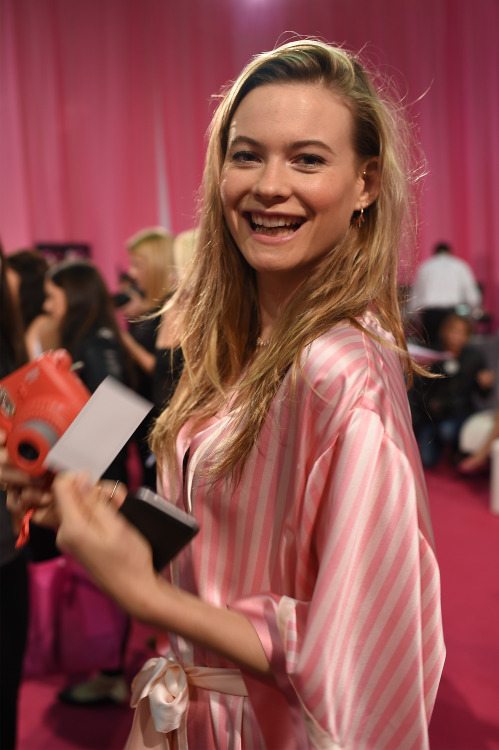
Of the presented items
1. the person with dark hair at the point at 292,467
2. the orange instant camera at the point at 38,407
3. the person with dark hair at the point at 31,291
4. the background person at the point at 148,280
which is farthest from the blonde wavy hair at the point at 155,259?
the orange instant camera at the point at 38,407

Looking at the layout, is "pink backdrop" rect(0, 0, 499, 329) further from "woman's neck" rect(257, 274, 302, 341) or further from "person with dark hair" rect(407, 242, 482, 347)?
"woman's neck" rect(257, 274, 302, 341)

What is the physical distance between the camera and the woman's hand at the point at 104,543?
2.47 ft

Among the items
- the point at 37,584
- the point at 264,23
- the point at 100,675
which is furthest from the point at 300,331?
the point at 264,23

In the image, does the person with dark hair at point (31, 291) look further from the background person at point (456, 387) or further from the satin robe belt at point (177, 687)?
the background person at point (456, 387)

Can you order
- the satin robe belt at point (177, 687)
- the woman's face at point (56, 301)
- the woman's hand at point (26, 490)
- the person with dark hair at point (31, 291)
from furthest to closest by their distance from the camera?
the person with dark hair at point (31, 291) → the woman's face at point (56, 301) → the satin robe belt at point (177, 687) → the woman's hand at point (26, 490)

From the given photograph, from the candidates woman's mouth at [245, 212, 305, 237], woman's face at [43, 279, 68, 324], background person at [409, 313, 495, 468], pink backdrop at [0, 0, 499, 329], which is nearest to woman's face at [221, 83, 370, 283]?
woman's mouth at [245, 212, 305, 237]

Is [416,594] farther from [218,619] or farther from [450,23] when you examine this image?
[450,23]

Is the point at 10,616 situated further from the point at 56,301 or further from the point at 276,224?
the point at 56,301

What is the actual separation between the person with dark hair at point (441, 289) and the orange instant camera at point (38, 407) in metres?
5.77

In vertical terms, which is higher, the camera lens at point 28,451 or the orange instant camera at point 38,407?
the orange instant camera at point 38,407

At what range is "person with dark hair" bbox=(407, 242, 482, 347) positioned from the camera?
641cm

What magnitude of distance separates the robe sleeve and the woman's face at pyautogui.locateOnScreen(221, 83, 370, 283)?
334mm

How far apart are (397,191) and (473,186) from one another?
25.4ft

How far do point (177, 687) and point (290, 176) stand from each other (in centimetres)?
74
